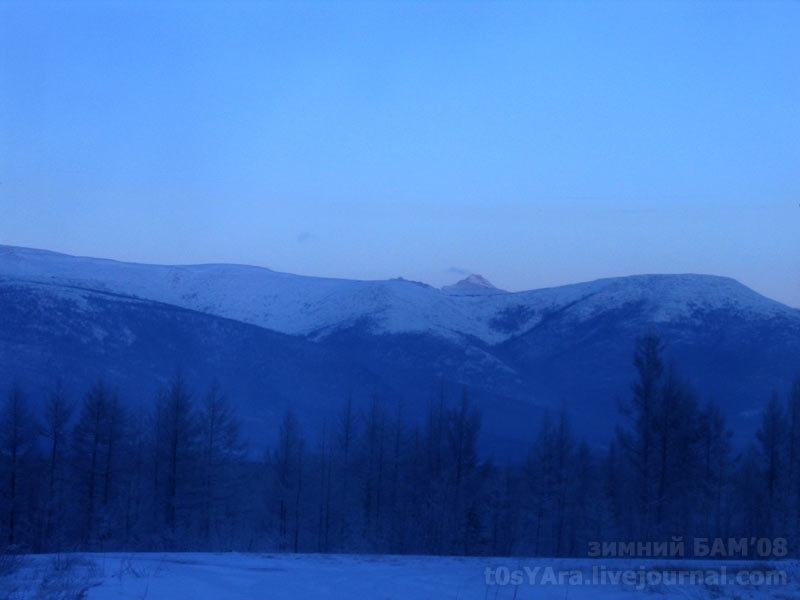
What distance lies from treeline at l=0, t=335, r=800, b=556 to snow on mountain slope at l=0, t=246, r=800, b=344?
49722 mm

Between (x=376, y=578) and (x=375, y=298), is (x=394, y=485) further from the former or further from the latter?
(x=375, y=298)

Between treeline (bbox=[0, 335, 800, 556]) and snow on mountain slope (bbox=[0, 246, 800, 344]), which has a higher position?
snow on mountain slope (bbox=[0, 246, 800, 344])

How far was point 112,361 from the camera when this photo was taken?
6994 centimetres

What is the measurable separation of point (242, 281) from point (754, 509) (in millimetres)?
91511

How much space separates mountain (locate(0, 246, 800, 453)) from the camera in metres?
70.6

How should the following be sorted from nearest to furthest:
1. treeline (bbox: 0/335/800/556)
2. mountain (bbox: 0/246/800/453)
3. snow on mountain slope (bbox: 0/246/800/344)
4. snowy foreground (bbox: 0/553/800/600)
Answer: snowy foreground (bbox: 0/553/800/600) → treeline (bbox: 0/335/800/556) → mountain (bbox: 0/246/800/453) → snow on mountain slope (bbox: 0/246/800/344)

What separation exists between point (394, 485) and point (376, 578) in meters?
29.2

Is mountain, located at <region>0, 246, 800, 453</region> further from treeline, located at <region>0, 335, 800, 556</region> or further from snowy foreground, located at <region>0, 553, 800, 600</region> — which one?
snowy foreground, located at <region>0, 553, 800, 600</region>

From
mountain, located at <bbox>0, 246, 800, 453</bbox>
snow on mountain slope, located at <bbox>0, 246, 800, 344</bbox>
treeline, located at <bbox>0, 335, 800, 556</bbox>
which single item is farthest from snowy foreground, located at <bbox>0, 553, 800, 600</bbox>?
snow on mountain slope, located at <bbox>0, 246, 800, 344</bbox>

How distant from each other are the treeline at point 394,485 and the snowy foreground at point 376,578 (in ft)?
51.0

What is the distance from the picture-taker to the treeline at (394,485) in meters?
32.9

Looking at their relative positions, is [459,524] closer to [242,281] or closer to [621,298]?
[621,298]

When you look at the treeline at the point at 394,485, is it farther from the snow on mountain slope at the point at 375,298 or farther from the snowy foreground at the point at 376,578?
the snow on mountain slope at the point at 375,298

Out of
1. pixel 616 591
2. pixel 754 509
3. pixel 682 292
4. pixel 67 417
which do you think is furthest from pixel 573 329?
pixel 616 591
